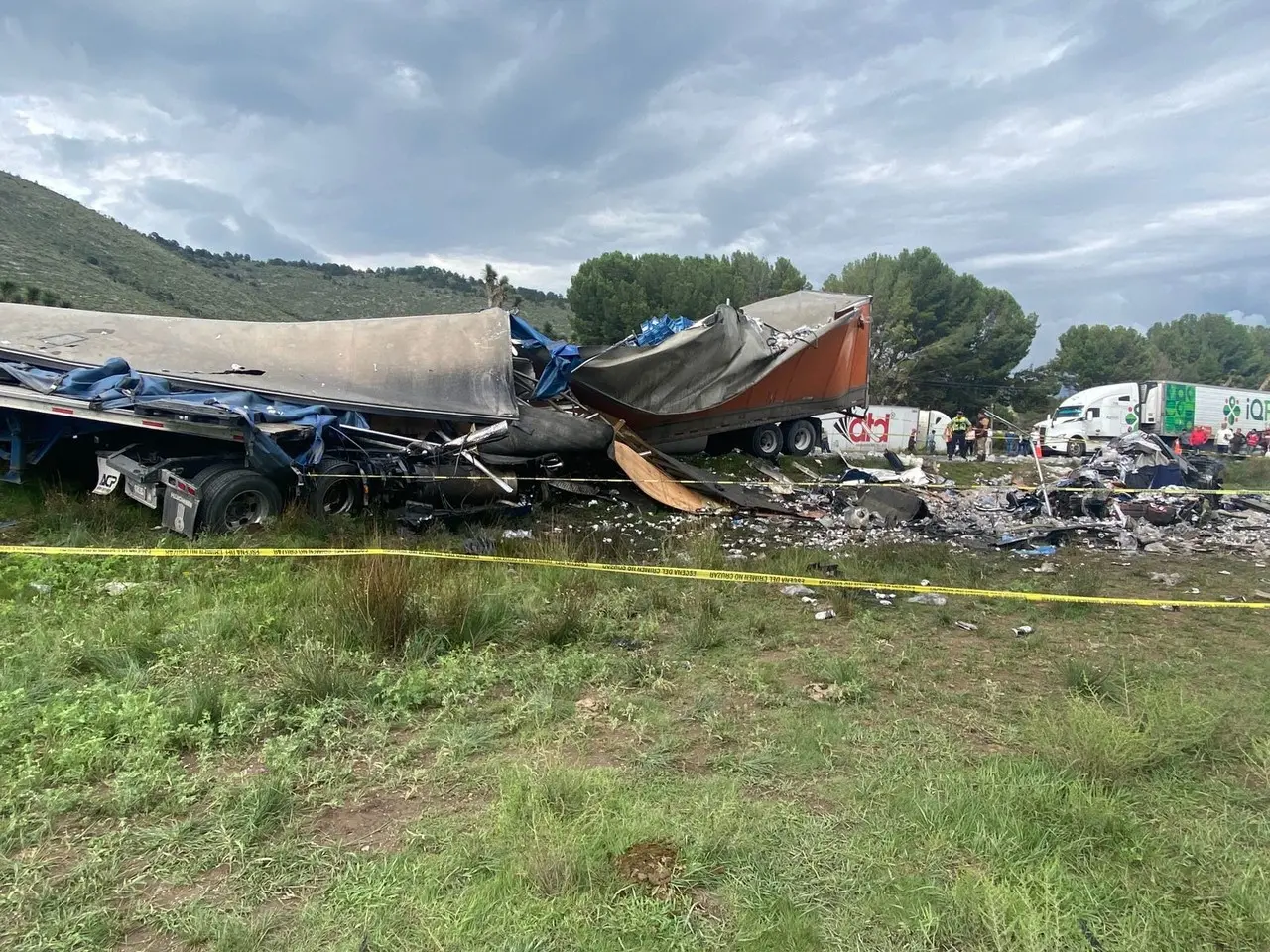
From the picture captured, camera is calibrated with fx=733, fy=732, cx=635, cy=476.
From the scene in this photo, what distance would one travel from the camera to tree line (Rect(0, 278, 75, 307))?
24.9 m

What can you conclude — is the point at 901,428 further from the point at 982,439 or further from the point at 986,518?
the point at 986,518

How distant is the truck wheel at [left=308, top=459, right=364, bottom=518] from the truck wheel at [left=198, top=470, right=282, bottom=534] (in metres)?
0.33

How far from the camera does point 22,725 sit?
2957 mm

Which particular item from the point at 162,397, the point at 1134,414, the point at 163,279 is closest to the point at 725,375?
the point at 162,397

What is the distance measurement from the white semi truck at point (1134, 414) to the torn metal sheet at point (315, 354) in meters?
21.3

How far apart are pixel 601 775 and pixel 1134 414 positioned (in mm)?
27710

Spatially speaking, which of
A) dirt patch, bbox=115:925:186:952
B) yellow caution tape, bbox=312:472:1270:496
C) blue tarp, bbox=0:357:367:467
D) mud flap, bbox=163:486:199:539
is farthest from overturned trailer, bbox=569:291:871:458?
dirt patch, bbox=115:925:186:952

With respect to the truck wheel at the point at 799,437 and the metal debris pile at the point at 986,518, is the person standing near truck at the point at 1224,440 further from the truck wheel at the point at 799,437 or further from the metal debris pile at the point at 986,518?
the truck wheel at the point at 799,437

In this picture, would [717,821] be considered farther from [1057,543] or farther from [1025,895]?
[1057,543]

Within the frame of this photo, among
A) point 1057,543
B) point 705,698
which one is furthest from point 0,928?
point 1057,543

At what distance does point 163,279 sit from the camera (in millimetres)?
44938

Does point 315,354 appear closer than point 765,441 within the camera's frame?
Yes

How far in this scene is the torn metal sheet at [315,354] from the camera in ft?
24.4

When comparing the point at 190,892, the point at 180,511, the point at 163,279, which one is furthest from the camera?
the point at 163,279
